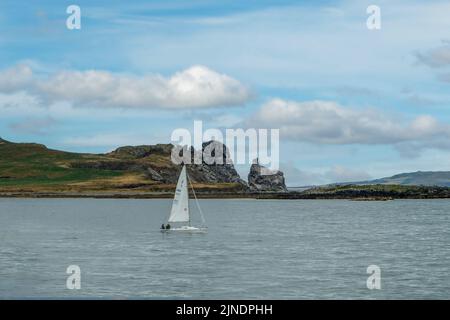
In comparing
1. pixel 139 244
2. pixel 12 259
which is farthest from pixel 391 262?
pixel 12 259

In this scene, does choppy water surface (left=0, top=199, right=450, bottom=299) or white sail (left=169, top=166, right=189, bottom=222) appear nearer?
choppy water surface (left=0, top=199, right=450, bottom=299)

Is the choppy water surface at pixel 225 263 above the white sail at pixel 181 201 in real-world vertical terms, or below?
below

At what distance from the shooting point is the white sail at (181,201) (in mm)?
96250

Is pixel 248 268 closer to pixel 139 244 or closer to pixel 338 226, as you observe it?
pixel 139 244

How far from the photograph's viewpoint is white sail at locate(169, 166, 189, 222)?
96250 millimetres

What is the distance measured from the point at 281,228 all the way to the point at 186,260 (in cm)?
5445

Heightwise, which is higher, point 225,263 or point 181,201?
point 181,201

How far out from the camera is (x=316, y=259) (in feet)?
229

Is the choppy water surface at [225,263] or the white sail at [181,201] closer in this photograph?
the choppy water surface at [225,263]

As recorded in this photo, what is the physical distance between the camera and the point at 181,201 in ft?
322

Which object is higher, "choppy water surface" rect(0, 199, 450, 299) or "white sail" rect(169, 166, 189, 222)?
"white sail" rect(169, 166, 189, 222)

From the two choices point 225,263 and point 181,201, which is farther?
point 181,201
